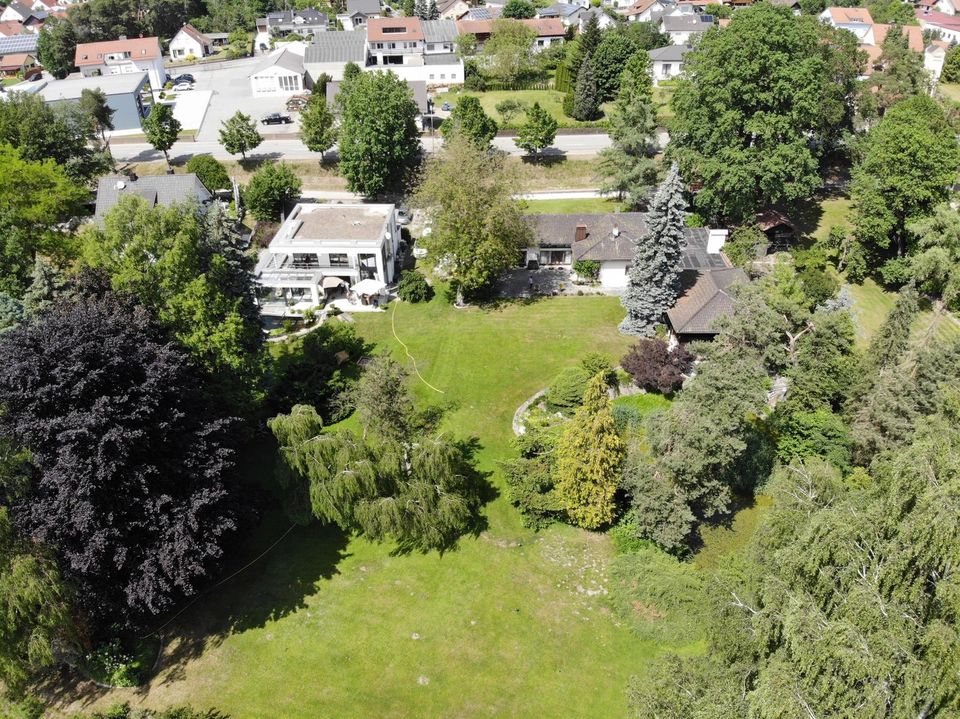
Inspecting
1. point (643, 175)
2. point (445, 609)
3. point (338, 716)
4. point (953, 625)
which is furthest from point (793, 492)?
point (643, 175)

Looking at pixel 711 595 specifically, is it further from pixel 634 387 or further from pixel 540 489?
pixel 634 387

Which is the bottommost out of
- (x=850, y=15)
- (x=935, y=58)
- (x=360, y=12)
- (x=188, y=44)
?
(x=935, y=58)

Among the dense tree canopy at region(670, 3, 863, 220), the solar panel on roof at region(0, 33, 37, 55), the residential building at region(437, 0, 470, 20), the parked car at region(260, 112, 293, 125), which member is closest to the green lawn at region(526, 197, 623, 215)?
the dense tree canopy at region(670, 3, 863, 220)

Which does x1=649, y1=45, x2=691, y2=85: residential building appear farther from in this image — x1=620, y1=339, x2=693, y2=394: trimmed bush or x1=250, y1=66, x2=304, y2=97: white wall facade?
x1=620, y1=339, x2=693, y2=394: trimmed bush

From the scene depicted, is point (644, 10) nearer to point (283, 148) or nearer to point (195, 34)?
point (283, 148)

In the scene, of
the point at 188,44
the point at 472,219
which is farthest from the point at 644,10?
the point at 472,219

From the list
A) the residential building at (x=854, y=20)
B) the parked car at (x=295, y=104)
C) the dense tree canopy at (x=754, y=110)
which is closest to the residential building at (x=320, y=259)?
the dense tree canopy at (x=754, y=110)
